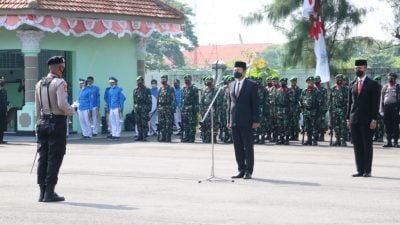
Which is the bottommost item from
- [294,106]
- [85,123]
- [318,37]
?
[85,123]

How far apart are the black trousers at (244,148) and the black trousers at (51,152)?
12.5 ft

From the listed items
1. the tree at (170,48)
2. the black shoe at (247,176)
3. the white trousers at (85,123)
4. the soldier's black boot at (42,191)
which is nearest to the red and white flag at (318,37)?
the white trousers at (85,123)

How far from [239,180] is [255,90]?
161 centimetres

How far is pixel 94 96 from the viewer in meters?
29.1

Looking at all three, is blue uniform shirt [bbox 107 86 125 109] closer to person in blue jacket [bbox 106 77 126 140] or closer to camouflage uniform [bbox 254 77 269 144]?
person in blue jacket [bbox 106 77 126 140]

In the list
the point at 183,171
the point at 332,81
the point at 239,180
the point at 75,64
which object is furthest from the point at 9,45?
the point at 239,180

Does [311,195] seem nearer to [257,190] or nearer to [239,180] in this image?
[257,190]

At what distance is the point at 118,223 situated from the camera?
439 inches

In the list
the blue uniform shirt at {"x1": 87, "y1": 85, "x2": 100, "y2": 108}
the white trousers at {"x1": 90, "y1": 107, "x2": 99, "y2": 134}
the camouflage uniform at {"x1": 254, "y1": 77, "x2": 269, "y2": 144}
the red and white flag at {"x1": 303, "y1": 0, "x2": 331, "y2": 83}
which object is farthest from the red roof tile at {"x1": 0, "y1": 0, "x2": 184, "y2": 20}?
the camouflage uniform at {"x1": 254, "y1": 77, "x2": 269, "y2": 144}

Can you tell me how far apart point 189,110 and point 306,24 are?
6.76 m

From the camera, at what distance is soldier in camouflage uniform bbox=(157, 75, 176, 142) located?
88.8ft

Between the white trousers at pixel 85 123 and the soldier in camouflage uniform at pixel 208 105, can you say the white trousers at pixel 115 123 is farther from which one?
the soldier in camouflage uniform at pixel 208 105

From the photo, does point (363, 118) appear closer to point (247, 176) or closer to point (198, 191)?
point (247, 176)

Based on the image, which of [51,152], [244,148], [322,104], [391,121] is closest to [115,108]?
[322,104]
